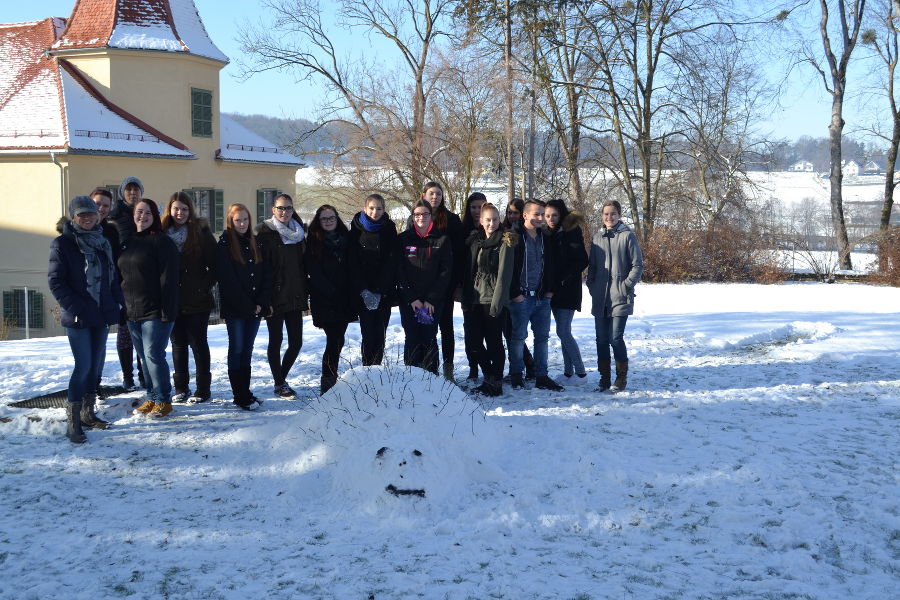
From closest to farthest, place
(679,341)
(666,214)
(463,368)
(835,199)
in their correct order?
(463,368)
(679,341)
(835,199)
(666,214)

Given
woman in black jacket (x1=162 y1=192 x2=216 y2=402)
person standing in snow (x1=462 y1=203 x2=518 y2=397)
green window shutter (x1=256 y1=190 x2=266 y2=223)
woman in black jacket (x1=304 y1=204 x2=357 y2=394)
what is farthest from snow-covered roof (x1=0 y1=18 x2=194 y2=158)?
person standing in snow (x1=462 y1=203 x2=518 y2=397)

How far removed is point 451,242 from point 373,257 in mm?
869

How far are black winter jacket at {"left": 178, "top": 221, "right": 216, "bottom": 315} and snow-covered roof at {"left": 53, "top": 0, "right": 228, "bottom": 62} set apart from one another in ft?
61.0

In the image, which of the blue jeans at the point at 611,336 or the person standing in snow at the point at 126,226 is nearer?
the person standing in snow at the point at 126,226

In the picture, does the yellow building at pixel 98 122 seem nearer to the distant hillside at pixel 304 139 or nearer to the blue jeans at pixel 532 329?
the distant hillside at pixel 304 139

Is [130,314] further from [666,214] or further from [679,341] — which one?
[666,214]

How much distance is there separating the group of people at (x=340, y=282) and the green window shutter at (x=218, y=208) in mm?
18733

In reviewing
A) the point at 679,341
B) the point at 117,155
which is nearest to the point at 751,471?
the point at 679,341

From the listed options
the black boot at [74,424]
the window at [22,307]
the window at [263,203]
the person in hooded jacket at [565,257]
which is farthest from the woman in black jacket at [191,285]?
the window at [263,203]

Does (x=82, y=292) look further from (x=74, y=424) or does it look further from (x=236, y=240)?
(x=236, y=240)

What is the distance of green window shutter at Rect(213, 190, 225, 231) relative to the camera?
25.7 meters

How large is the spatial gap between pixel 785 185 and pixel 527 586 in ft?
333

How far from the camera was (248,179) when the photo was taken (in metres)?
27.0

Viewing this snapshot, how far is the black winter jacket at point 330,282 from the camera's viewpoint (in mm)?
7527
